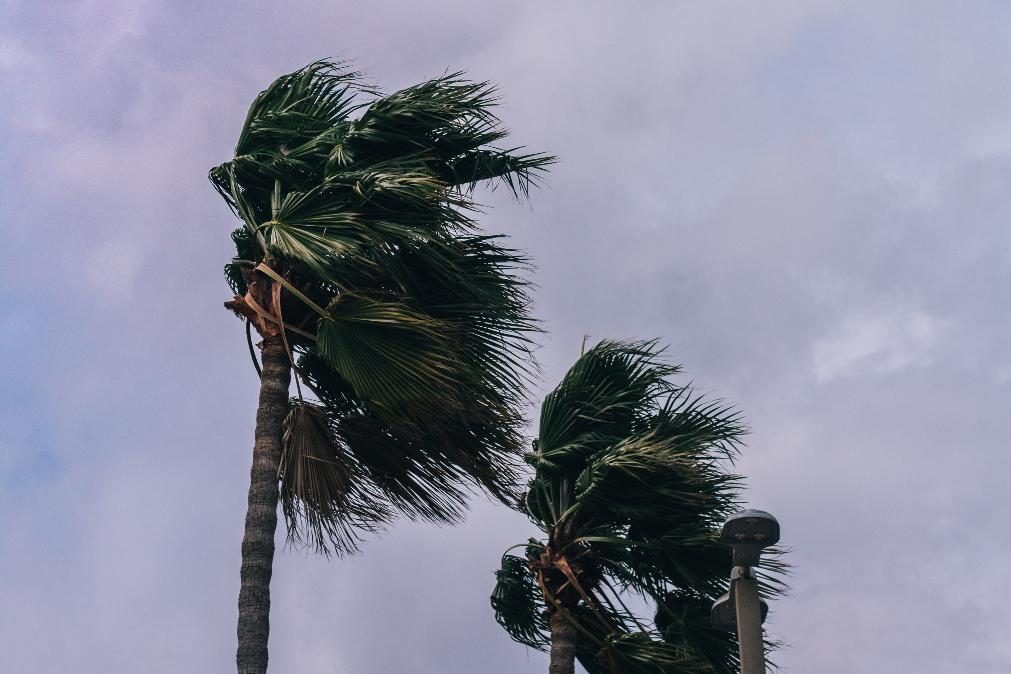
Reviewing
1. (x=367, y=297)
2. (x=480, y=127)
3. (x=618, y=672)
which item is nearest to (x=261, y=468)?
(x=367, y=297)

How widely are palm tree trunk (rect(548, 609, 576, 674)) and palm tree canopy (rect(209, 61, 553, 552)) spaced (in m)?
2.09

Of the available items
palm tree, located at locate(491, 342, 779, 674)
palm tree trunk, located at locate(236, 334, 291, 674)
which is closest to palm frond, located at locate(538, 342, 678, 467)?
palm tree, located at locate(491, 342, 779, 674)

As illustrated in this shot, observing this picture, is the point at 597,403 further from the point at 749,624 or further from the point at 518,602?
the point at 749,624

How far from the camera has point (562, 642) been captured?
438 inches

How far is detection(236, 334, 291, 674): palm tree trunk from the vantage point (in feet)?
27.0

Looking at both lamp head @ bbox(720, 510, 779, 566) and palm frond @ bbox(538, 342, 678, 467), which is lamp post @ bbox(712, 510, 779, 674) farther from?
palm frond @ bbox(538, 342, 678, 467)

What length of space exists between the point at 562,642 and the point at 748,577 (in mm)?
4777

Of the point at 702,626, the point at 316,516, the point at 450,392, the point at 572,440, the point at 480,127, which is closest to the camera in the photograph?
the point at 450,392

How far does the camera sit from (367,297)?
8977 mm

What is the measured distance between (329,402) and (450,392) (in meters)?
1.43

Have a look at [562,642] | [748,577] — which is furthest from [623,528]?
[748,577]

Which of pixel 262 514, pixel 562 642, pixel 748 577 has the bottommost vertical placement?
pixel 748 577

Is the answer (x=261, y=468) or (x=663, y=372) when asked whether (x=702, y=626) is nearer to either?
(x=663, y=372)

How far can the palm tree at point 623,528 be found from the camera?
10938mm
